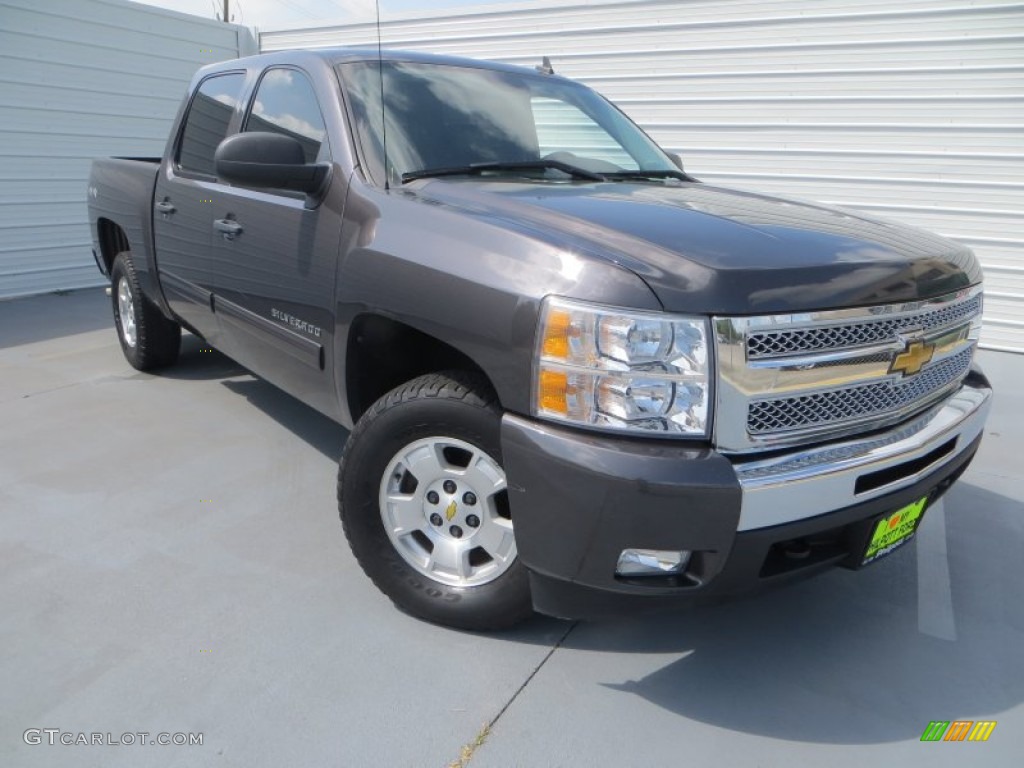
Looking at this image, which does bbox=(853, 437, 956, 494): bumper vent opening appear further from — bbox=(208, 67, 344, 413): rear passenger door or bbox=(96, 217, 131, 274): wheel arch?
bbox=(96, 217, 131, 274): wheel arch

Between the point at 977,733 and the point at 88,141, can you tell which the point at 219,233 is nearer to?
the point at 977,733

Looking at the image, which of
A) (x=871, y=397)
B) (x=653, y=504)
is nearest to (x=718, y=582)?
(x=653, y=504)

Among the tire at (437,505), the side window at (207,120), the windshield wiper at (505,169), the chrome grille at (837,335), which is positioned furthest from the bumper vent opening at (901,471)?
the side window at (207,120)

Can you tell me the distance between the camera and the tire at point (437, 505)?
236 cm

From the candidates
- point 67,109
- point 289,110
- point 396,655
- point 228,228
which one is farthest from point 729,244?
point 67,109

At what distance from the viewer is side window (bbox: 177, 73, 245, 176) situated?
3926 millimetres

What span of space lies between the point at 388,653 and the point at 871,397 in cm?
162

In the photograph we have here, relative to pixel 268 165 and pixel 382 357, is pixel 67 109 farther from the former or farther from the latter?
pixel 382 357

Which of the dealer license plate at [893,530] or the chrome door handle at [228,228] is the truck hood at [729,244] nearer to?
the dealer license plate at [893,530]

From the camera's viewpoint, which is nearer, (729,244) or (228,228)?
(729,244)

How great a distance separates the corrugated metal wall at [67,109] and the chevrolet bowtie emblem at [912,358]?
28.9ft

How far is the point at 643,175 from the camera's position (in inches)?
135

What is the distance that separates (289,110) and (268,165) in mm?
719

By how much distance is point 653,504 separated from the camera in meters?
1.91
